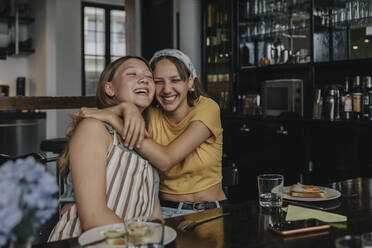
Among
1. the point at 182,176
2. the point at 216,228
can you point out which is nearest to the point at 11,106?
the point at 182,176

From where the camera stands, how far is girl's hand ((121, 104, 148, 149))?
4.50 feet

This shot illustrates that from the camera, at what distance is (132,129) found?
1.37 m

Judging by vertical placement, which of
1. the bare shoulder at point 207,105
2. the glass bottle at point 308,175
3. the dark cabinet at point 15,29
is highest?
the dark cabinet at point 15,29

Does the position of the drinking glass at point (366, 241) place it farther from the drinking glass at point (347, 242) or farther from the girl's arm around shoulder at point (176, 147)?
the girl's arm around shoulder at point (176, 147)

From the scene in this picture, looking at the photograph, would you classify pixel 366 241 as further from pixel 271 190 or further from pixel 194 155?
pixel 194 155

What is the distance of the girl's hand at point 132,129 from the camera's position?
137 centimetres

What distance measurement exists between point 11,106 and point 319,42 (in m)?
2.88

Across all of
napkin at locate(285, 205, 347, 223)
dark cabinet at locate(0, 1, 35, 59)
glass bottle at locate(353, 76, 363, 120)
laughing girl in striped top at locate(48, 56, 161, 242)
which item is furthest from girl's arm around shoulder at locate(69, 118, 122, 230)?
dark cabinet at locate(0, 1, 35, 59)

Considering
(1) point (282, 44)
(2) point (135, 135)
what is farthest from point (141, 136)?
(1) point (282, 44)

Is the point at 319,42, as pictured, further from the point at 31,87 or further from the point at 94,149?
the point at 31,87

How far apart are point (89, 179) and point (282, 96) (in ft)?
11.1

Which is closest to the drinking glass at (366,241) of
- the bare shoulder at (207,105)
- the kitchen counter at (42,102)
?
the bare shoulder at (207,105)

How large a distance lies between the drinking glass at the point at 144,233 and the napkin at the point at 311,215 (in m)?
0.53

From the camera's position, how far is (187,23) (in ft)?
17.6
